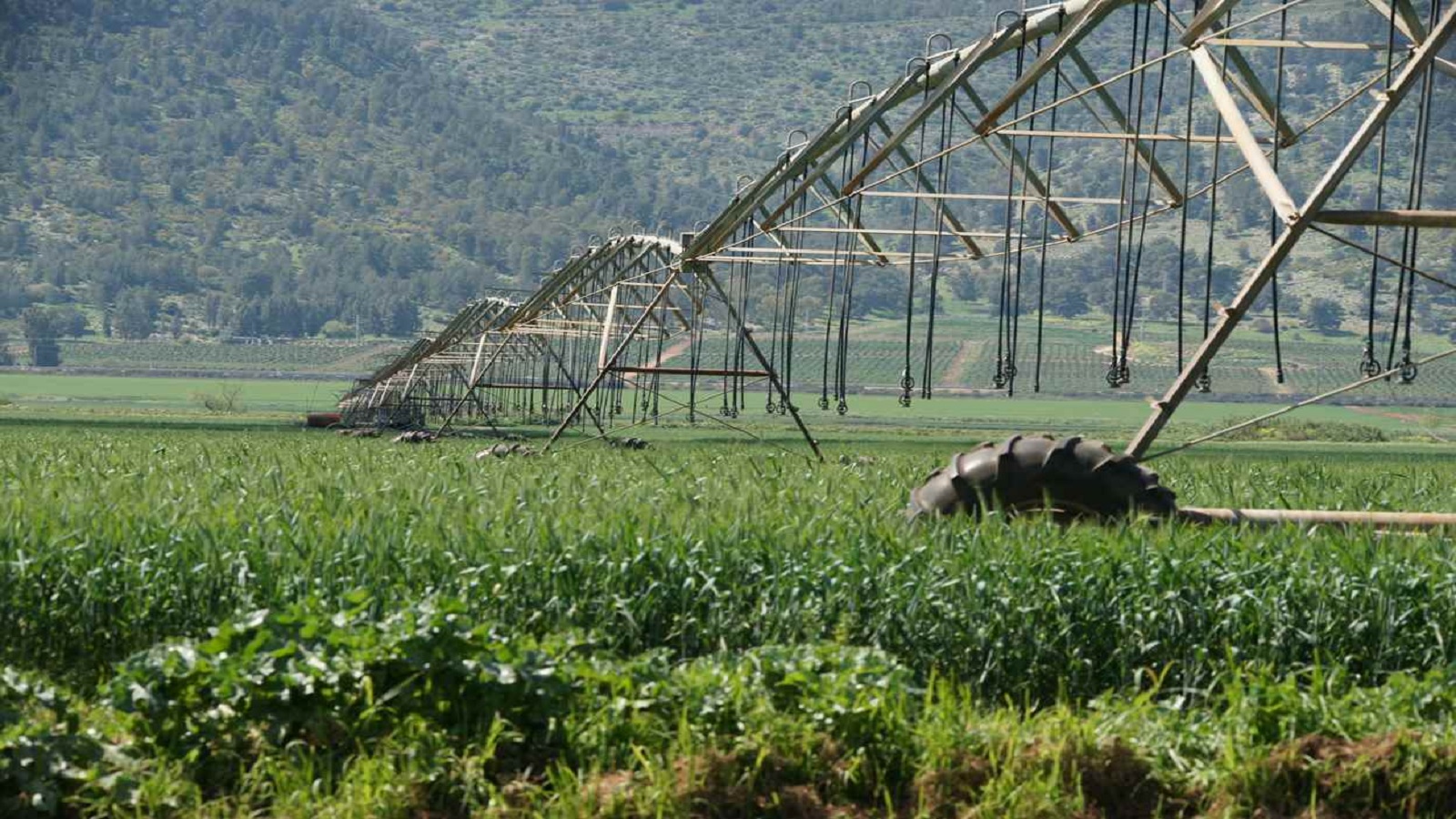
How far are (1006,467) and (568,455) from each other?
11.2 m

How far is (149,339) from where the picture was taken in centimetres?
19550

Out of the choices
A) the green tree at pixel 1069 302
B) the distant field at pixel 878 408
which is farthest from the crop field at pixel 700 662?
the green tree at pixel 1069 302

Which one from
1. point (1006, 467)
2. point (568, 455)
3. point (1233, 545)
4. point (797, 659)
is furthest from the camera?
point (568, 455)

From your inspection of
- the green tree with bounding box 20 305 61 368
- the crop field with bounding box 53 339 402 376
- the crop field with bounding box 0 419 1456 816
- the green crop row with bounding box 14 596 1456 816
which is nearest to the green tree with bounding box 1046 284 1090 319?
the crop field with bounding box 53 339 402 376

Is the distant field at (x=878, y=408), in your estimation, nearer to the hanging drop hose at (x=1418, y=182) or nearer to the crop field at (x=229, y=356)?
the crop field at (x=229, y=356)

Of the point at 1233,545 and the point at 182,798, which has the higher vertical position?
the point at 1233,545

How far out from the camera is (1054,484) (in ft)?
34.4

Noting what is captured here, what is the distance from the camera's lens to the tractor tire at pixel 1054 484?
10.4 metres

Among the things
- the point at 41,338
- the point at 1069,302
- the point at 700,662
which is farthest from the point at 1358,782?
the point at 41,338

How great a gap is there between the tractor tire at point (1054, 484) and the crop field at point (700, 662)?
1.85 feet

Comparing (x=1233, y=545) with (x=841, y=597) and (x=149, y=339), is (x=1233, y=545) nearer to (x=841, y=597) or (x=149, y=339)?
(x=841, y=597)

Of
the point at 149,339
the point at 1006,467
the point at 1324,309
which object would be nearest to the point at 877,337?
the point at 1324,309

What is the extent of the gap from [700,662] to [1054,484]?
150 inches

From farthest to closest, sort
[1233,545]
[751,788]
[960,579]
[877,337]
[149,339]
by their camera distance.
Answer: [149,339] < [877,337] < [1233,545] < [960,579] < [751,788]
